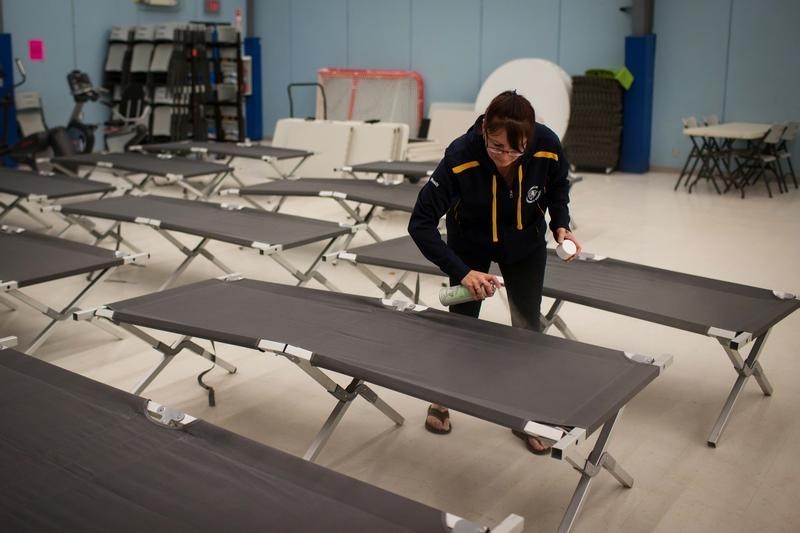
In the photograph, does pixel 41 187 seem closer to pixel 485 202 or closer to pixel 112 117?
pixel 485 202

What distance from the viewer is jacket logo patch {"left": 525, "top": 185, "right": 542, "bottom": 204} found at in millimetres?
2453

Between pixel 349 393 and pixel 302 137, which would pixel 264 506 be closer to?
pixel 349 393

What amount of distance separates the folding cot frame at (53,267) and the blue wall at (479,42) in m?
6.51

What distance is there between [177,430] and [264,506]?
0.42 meters

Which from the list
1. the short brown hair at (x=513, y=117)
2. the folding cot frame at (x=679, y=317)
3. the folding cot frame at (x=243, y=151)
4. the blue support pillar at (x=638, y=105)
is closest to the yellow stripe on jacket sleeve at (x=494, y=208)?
the short brown hair at (x=513, y=117)

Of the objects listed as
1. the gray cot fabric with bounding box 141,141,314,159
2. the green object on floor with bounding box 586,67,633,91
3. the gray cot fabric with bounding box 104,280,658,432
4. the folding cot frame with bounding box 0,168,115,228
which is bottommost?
the gray cot fabric with bounding box 104,280,658,432

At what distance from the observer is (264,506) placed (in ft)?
5.34

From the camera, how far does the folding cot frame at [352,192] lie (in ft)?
16.3

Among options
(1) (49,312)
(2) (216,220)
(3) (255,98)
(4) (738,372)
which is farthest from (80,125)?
(4) (738,372)

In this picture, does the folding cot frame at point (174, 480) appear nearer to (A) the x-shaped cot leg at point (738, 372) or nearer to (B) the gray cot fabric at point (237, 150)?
(A) the x-shaped cot leg at point (738, 372)

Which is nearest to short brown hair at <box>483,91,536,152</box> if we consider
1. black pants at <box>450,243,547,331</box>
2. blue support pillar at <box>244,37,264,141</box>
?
black pants at <box>450,243,547,331</box>

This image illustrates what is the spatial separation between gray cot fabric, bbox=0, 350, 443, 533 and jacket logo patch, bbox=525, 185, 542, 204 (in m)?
1.10

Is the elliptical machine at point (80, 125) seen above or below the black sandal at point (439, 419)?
above

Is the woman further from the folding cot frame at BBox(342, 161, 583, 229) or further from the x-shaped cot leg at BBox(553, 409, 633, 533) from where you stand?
the folding cot frame at BBox(342, 161, 583, 229)
